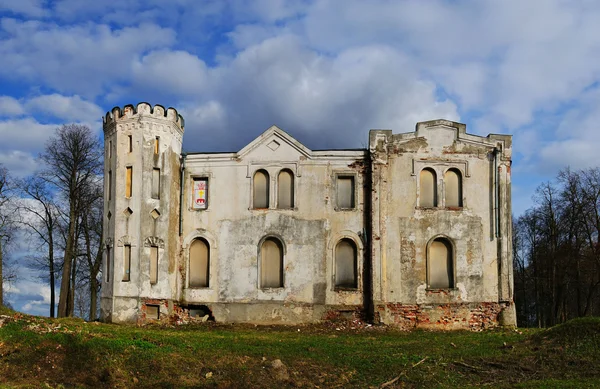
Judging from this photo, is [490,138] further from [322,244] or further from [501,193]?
[322,244]

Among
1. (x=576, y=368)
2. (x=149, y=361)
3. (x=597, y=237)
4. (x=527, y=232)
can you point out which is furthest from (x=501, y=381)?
(x=527, y=232)

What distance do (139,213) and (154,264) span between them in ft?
7.18

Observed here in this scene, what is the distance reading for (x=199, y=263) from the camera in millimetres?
27688

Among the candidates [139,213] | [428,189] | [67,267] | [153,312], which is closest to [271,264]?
[153,312]

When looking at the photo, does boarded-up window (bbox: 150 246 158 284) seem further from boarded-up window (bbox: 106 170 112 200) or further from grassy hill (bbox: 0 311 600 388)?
grassy hill (bbox: 0 311 600 388)

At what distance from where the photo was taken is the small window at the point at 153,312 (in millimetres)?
26188

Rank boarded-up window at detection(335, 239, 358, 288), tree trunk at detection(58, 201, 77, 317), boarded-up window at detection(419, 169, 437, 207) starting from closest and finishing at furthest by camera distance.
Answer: boarded-up window at detection(335, 239, 358, 288) → boarded-up window at detection(419, 169, 437, 207) → tree trunk at detection(58, 201, 77, 317)

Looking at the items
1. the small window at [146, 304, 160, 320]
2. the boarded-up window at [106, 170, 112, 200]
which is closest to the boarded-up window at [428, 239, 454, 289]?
the small window at [146, 304, 160, 320]

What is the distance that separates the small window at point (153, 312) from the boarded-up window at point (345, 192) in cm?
861

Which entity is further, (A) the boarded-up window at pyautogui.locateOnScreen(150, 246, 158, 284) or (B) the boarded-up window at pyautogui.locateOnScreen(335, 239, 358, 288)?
(B) the boarded-up window at pyautogui.locateOnScreen(335, 239, 358, 288)

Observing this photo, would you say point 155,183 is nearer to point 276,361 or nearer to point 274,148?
point 274,148

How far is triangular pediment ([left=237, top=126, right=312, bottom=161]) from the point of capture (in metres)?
27.6

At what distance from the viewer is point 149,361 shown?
699 inches

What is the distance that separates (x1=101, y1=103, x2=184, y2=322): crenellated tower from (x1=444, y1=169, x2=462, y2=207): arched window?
1150 cm
